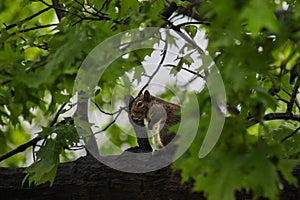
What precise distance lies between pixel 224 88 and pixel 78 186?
0.93 metres

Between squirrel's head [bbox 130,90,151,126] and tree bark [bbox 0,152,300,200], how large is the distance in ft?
1.73

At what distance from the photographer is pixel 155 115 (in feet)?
9.48

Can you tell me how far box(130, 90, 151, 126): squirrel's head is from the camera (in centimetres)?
277

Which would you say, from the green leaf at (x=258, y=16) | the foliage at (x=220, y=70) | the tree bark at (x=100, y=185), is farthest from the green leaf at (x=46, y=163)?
the green leaf at (x=258, y=16)

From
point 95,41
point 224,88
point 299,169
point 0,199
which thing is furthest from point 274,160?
point 0,199

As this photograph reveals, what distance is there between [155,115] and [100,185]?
744 millimetres

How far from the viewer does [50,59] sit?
1.52m

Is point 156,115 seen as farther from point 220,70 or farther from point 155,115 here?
point 220,70

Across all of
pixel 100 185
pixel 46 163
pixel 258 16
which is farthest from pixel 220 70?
pixel 100 185

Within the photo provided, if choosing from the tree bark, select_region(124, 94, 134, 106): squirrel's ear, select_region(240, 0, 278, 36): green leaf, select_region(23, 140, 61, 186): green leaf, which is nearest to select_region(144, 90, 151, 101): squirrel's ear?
select_region(124, 94, 134, 106): squirrel's ear

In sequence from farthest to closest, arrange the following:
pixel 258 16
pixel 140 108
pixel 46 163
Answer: pixel 140 108 → pixel 46 163 → pixel 258 16

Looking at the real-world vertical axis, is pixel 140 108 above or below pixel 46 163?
above

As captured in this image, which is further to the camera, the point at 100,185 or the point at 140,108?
the point at 140,108

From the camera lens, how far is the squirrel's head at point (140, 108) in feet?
9.09
